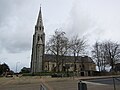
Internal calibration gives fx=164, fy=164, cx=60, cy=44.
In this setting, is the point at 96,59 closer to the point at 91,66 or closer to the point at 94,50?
the point at 94,50

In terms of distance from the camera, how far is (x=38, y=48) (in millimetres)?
78062

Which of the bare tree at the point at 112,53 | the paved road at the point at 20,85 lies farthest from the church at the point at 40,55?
the paved road at the point at 20,85

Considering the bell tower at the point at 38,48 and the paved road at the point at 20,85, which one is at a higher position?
the bell tower at the point at 38,48

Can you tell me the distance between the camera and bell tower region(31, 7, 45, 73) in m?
76.2

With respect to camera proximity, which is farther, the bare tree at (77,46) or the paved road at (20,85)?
the bare tree at (77,46)

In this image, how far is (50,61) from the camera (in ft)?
284

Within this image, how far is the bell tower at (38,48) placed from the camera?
76.2 m

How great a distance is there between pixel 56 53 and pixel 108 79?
42.9 meters

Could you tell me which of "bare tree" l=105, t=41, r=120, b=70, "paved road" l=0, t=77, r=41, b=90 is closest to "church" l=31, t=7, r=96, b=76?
"bare tree" l=105, t=41, r=120, b=70

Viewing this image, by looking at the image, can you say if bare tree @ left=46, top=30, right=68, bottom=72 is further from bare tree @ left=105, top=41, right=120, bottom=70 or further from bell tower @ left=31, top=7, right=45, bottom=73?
bell tower @ left=31, top=7, right=45, bottom=73

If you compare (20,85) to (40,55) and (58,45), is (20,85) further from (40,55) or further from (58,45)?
(40,55)

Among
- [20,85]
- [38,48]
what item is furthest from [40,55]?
[20,85]

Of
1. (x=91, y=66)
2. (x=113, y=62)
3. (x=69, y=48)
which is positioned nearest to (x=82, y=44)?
(x=69, y=48)

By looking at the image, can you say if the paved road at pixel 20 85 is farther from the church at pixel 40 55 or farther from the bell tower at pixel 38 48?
the bell tower at pixel 38 48
